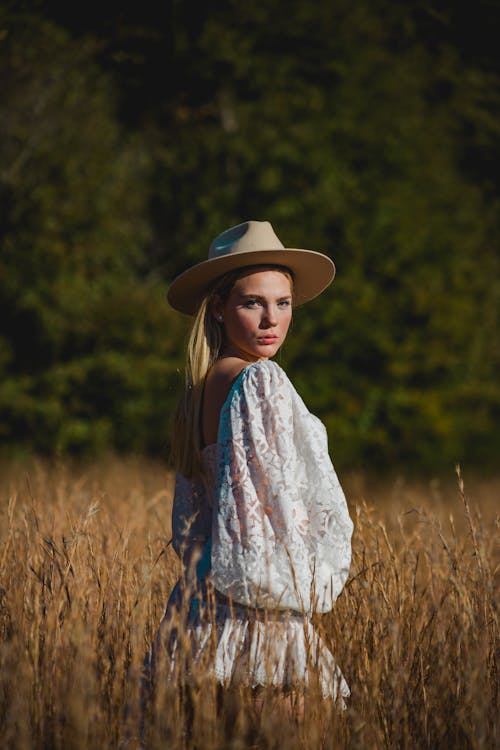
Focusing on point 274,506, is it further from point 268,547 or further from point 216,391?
point 216,391

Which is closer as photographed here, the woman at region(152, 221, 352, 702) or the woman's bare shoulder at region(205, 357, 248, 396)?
the woman at region(152, 221, 352, 702)

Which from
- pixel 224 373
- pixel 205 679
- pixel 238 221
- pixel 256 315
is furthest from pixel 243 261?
pixel 238 221

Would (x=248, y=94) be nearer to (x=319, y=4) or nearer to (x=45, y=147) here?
(x=319, y=4)

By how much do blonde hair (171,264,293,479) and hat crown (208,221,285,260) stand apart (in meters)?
0.08

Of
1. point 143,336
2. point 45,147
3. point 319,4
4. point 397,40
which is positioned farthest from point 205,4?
point 319,4

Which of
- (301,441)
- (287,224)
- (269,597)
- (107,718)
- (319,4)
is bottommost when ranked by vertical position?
(107,718)

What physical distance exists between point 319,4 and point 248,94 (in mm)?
1911

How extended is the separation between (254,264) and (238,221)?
9.66 m

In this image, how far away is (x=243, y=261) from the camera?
284 centimetres

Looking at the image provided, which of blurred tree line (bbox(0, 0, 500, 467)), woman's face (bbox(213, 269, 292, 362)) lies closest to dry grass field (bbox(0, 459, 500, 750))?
woman's face (bbox(213, 269, 292, 362))

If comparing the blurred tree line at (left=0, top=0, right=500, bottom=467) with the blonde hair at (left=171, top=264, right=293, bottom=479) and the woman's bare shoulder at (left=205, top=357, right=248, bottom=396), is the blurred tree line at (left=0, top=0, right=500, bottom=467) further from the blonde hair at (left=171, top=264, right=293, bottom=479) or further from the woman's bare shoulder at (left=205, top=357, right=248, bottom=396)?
the woman's bare shoulder at (left=205, top=357, right=248, bottom=396)

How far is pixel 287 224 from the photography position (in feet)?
41.0

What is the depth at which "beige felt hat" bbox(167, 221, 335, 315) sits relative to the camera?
2822 mm

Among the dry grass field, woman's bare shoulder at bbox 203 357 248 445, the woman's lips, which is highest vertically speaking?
the woman's lips
